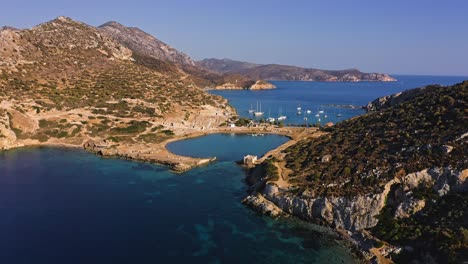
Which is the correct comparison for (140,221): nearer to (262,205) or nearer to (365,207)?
(262,205)

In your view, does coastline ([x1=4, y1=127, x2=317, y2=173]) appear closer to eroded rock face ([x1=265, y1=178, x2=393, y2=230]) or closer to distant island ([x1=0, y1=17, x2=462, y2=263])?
distant island ([x1=0, y1=17, x2=462, y2=263])

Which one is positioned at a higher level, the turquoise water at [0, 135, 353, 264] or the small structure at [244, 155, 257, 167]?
the small structure at [244, 155, 257, 167]

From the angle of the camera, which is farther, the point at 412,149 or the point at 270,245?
the point at 412,149

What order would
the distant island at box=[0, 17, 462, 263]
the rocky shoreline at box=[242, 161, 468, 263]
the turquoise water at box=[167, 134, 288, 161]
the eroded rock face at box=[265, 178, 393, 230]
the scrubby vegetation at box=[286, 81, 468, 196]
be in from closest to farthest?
the rocky shoreline at box=[242, 161, 468, 263] → the distant island at box=[0, 17, 462, 263] → the eroded rock face at box=[265, 178, 393, 230] → the scrubby vegetation at box=[286, 81, 468, 196] → the turquoise water at box=[167, 134, 288, 161]

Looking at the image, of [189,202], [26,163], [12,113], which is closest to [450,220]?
[189,202]

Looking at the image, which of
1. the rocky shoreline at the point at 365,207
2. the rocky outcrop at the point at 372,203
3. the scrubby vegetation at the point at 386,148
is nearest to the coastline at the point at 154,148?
the scrubby vegetation at the point at 386,148

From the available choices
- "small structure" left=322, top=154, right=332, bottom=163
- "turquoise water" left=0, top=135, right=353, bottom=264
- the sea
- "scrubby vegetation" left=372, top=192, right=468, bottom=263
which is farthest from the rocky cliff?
"scrubby vegetation" left=372, top=192, right=468, bottom=263

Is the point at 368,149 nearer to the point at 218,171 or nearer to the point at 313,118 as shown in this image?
the point at 218,171
